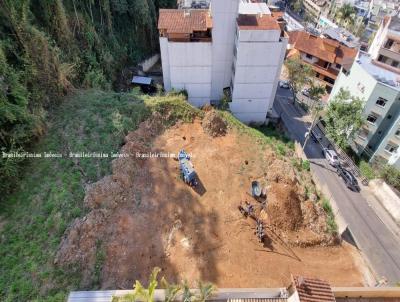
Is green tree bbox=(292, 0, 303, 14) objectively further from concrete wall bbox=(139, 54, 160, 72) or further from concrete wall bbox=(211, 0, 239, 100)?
concrete wall bbox=(211, 0, 239, 100)

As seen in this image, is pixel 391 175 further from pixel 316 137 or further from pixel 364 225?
pixel 316 137

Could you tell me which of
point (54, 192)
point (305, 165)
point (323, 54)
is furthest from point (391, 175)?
point (323, 54)

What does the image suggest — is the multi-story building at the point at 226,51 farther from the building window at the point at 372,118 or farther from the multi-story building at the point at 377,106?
the building window at the point at 372,118

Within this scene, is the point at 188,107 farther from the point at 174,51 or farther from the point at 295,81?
the point at 295,81

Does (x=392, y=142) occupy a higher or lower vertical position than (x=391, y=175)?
higher

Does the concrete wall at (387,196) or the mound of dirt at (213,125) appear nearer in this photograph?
the concrete wall at (387,196)

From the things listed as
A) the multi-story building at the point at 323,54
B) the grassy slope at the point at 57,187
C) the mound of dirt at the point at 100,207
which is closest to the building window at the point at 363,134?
the grassy slope at the point at 57,187
